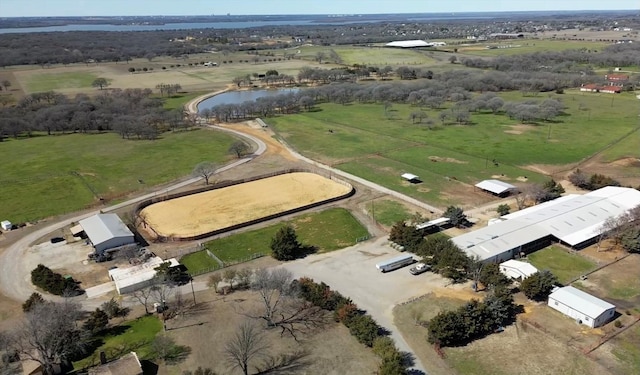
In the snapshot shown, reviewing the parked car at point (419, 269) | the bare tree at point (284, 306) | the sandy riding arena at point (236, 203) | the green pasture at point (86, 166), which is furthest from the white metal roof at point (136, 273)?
the parked car at point (419, 269)

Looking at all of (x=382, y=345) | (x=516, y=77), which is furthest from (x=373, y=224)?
(x=516, y=77)

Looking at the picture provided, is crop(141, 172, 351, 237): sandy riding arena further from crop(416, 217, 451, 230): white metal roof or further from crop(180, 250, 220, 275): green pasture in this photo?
Answer: crop(416, 217, 451, 230): white metal roof

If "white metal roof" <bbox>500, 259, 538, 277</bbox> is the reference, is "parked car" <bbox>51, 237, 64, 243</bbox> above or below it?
below

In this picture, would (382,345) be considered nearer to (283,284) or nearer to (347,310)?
(347,310)

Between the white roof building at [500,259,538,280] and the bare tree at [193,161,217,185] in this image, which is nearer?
the white roof building at [500,259,538,280]

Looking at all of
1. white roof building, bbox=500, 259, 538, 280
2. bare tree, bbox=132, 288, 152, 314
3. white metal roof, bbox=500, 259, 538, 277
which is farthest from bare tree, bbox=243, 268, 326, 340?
white metal roof, bbox=500, 259, 538, 277

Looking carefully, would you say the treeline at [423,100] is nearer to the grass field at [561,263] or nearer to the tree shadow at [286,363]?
the grass field at [561,263]
